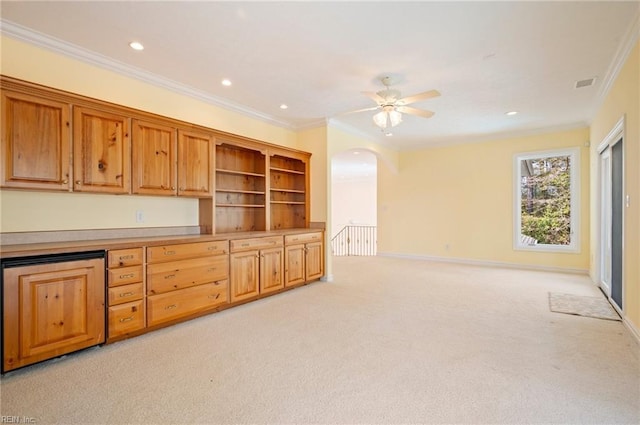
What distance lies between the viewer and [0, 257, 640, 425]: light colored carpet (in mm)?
1882

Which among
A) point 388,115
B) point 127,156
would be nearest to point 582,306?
point 388,115


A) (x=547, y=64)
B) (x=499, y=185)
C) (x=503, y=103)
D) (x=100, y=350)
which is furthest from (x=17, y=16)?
(x=499, y=185)

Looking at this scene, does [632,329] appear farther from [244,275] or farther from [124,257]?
[124,257]

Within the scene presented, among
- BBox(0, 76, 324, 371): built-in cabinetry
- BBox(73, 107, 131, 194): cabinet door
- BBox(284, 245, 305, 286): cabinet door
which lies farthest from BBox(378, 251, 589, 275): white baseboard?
BBox(73, 107, 131, 194): cabinet door

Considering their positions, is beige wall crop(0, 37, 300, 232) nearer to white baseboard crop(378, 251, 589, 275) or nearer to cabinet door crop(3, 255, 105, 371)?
cabinet door crop(3, 255, 105, 371)

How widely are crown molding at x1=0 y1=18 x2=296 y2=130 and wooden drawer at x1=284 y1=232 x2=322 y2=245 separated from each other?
2.09 m

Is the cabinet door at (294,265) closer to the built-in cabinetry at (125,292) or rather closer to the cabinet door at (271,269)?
the cabinet door at (271,269)

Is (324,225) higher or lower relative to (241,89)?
lower

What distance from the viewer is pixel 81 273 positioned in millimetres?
2625

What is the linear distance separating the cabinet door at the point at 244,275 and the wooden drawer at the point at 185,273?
0.40 feet

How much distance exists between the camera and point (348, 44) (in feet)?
9.83

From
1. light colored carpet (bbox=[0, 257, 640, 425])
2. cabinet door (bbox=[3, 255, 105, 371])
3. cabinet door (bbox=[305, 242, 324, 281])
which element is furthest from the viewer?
cabinet door (bbox=[305, 242, 324, 281])

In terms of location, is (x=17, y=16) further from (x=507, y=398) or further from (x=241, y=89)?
(x=507, y=398)

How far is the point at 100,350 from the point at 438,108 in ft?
16.8
